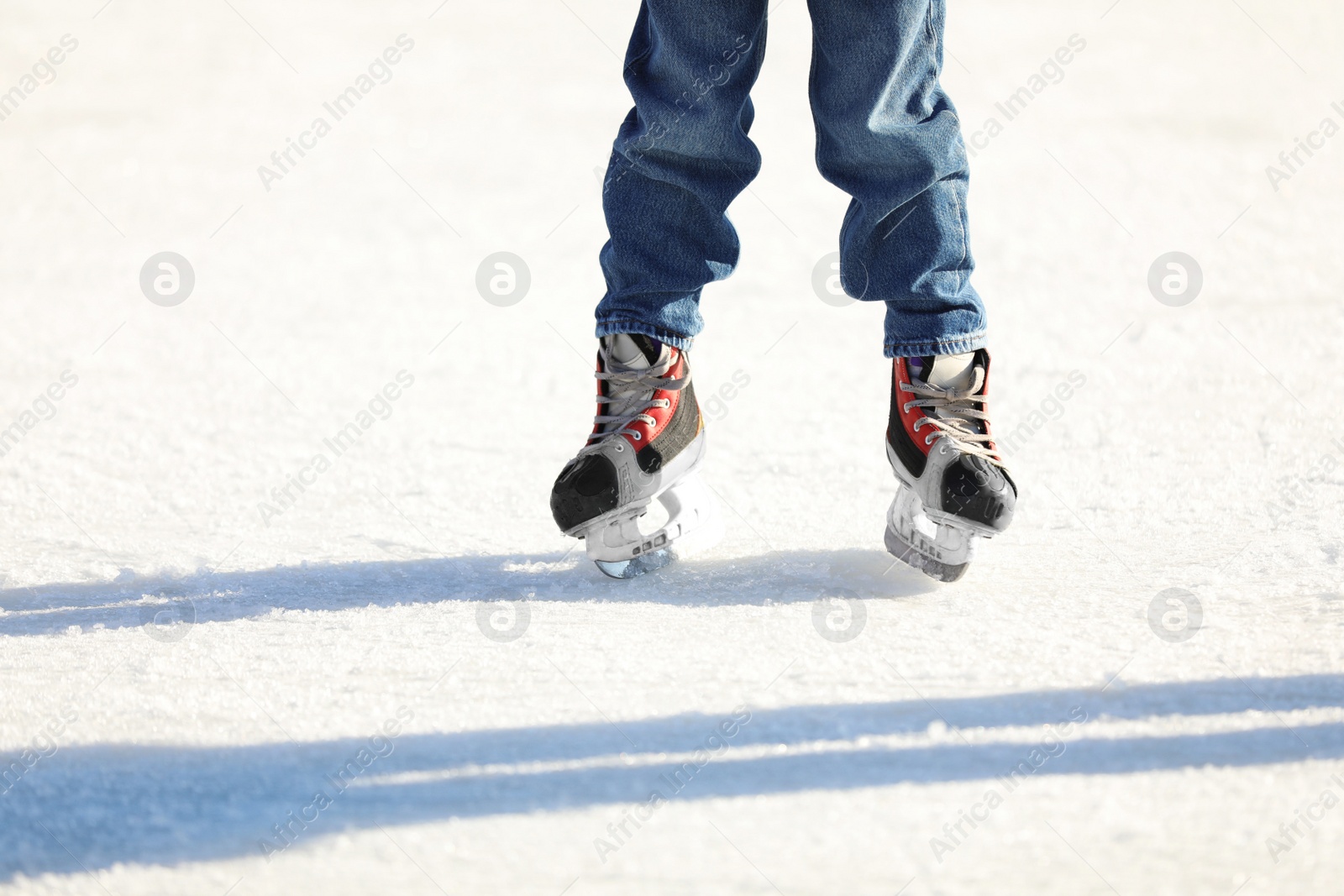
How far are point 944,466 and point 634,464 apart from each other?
371 mm

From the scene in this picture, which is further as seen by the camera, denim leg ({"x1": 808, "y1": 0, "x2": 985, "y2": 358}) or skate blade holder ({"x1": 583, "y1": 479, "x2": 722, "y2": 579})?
skate blade holder ({"x1": 583, "y1": 479, "x2": 722, "y2": 579})

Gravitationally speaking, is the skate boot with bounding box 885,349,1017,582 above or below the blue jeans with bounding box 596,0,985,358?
below

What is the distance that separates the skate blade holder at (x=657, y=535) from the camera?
138cm

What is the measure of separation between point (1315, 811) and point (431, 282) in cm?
255

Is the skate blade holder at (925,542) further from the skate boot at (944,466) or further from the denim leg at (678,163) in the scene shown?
the denim leg at (678,163)

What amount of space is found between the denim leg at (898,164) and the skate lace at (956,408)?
49 mm

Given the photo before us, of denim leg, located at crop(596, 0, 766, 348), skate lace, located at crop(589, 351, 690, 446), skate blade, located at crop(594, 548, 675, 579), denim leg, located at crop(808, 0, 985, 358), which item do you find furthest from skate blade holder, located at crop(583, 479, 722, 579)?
denim leg, located at crop(808, 0, 985, 358)

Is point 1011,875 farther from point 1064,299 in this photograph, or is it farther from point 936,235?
point 1064,299

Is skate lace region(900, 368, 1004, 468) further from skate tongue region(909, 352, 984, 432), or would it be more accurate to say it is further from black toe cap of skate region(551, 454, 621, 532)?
black toe cap of skate region(551, 454, 621, 532)

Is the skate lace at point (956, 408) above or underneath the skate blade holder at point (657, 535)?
above

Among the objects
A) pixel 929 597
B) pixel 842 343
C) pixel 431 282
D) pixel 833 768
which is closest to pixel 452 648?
pixel 833 768

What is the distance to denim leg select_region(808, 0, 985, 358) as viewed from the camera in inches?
49.4

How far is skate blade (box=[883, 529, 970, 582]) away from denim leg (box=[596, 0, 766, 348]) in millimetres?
374

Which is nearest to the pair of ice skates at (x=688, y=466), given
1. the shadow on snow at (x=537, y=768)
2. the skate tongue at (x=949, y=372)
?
the skate tongue at (x=949, y=372)
